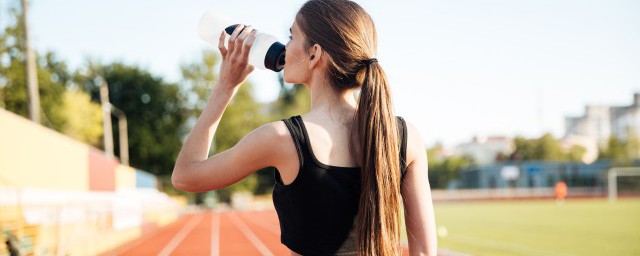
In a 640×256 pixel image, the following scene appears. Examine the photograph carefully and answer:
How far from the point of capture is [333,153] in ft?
5.37

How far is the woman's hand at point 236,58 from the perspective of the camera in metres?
1.76

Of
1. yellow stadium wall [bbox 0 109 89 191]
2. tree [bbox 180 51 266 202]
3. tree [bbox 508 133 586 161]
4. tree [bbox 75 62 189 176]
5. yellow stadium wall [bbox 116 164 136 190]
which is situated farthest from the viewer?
tree [bbox 508 133 586 161]

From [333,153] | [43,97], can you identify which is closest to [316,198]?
[333,153]

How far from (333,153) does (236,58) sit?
14.8 inches

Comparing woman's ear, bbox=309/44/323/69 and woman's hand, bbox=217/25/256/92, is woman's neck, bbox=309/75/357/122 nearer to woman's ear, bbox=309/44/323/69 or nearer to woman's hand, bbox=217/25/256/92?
woman's ear, bbox=309/44/323/69

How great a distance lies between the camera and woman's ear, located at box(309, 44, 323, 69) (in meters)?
1.71

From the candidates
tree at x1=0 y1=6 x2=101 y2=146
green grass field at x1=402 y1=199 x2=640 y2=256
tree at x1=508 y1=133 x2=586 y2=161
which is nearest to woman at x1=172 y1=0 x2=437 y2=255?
green grass field at x1=402 y1=199 x2=640 y2=256

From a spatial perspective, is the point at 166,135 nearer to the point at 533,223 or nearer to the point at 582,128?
the point at 533,223

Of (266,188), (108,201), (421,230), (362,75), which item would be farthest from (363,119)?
(266,188)

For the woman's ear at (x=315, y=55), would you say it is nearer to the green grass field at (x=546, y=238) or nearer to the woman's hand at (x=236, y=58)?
the woman's hand at (x=236, y=58)

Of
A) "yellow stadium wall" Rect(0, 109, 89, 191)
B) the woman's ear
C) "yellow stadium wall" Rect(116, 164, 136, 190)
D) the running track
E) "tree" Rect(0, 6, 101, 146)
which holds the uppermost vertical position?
"tree" Rect(0, 6, 101, 146)

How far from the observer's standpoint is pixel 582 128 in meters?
139

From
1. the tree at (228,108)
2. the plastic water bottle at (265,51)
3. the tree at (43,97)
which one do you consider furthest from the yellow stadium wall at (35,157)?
the tree at (228,108)

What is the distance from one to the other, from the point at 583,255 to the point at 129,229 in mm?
11437
